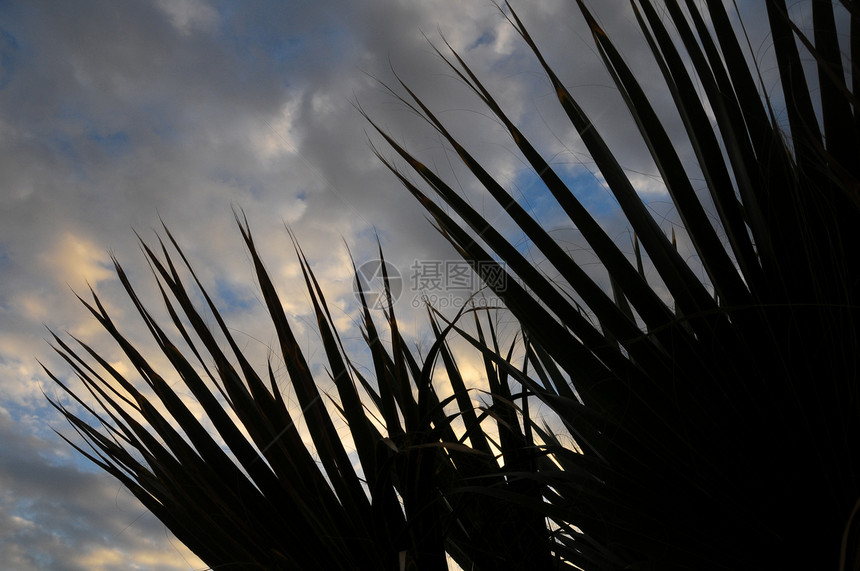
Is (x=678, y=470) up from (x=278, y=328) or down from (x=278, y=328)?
down

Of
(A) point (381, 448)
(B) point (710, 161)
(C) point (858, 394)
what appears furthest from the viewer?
(A) point (381, 448)

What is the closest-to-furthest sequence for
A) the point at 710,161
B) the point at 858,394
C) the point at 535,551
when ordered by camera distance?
the point at 858,394 → the point at 710,161 → the point at 535,551

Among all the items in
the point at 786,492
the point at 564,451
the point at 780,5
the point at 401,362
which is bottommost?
the point at 786,492

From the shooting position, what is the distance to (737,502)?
75 centimetres

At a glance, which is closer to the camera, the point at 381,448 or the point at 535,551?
the point at 381,448

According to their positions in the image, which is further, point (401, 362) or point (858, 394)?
point (401, 362)

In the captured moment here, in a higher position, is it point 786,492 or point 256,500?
point 256,500

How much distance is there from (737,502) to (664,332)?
0.24 metres

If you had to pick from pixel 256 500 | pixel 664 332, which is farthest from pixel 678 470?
pixel 256 500

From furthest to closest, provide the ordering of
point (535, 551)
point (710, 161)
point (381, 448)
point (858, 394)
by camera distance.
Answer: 1. point (535, 551)
2. point (381, 448)
3. point (710, 161)
4. point (858, 394)

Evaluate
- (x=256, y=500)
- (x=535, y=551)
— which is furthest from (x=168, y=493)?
(x=535, y=551)

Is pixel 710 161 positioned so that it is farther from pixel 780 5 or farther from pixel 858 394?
pixel 858 394

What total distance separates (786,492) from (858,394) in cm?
15

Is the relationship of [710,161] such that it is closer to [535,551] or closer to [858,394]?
[858,394]
